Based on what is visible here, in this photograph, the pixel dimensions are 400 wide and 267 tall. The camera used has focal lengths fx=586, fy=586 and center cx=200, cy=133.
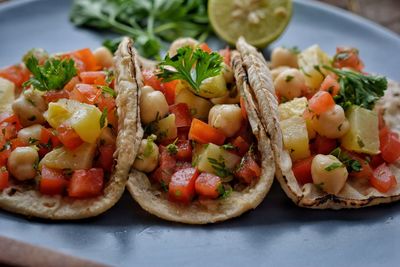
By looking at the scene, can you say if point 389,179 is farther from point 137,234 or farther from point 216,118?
point 137,234

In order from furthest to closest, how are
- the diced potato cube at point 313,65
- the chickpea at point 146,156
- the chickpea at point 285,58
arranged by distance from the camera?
the chickpea at point 285,58
the diced potato cube at point 313,65
the chickpea at point 146,156

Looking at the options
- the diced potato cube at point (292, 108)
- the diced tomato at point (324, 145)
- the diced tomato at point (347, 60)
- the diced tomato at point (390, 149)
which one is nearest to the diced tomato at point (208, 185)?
the diced potato cube at point (292, 108)

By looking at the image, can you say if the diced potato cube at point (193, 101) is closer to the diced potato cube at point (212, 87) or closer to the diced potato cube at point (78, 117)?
the diced potato cube at point (212, 87)

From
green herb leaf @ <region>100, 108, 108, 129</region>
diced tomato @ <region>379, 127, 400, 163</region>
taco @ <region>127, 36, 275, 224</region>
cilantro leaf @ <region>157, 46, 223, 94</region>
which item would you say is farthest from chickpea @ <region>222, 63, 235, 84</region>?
diced tomato @ <region>379, 127, 400, 163</region>

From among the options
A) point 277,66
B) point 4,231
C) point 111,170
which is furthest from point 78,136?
point 277,66

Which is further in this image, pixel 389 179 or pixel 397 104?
pixel 397 104
